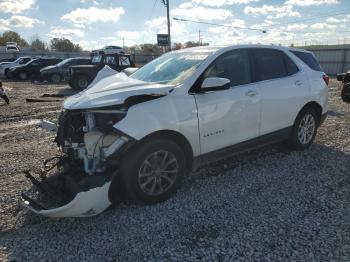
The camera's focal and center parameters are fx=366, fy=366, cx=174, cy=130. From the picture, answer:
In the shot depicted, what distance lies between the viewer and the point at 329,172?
17.4 feet

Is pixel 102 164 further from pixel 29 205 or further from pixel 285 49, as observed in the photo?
pixel 285 49

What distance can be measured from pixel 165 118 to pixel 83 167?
1101 millimetres

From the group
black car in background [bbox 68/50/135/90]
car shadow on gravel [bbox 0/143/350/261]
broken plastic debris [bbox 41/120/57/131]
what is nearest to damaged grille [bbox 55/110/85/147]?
broken plastic debris [bbox 41/120/57/131]

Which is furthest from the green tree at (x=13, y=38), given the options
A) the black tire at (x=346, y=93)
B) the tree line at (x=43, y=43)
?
the black tire at (x=346, y=93)

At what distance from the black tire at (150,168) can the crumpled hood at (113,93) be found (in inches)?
21.6

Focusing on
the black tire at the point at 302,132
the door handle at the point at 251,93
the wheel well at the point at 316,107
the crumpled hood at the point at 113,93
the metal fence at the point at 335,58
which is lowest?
the metal fence at the point at 335,58

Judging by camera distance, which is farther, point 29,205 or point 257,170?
point 257,170

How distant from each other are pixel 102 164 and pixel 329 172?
3298mm

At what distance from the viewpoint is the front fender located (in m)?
3.92

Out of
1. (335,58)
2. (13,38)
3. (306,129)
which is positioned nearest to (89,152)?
(306,129)

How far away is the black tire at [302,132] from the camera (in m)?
6.02

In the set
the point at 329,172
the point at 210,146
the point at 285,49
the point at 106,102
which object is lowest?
the point at 329,172

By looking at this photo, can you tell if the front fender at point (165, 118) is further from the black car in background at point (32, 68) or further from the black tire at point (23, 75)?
the black tire at point (23, 75)

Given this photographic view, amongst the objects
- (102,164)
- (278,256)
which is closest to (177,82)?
(102,164)
